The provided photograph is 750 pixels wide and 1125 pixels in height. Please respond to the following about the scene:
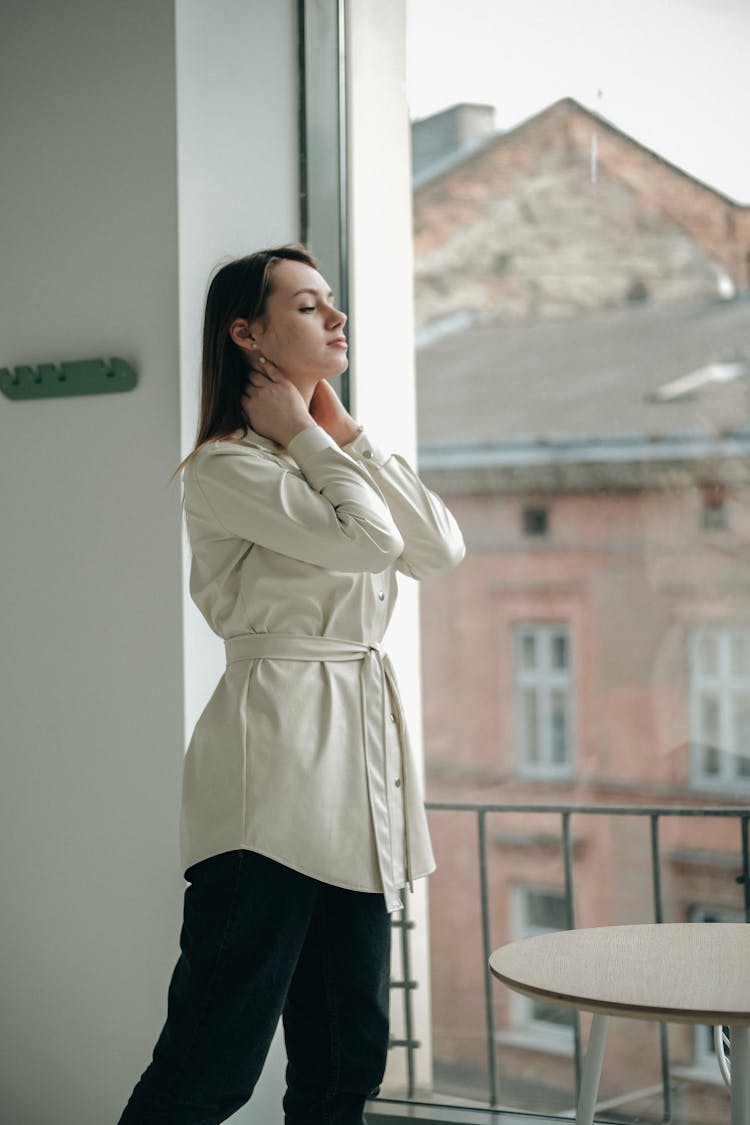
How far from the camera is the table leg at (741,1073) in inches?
49.1

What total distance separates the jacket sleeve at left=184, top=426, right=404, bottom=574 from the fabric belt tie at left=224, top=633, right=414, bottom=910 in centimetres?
12

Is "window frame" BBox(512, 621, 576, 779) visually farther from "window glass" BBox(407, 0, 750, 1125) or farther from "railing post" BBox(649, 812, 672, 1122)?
"railing post" BBox(649, 812, 672, 1122)

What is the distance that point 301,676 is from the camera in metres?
1.60

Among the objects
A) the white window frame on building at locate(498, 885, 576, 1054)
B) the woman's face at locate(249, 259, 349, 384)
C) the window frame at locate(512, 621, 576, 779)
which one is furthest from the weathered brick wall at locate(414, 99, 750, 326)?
the white window frame on building at locate(498, 885, 576, 1054)

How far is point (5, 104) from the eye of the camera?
2.25m

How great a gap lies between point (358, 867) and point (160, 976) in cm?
74

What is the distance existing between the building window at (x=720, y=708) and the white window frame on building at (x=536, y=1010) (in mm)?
383

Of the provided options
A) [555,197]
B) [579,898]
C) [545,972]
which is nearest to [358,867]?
[545,972]

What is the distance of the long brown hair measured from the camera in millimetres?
1710

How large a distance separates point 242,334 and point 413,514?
348 mm

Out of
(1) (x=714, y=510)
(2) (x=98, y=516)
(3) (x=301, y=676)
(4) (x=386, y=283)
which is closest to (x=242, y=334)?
(3) (x=301, y=676)

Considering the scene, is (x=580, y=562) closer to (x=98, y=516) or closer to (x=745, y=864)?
(x=745, y=864)

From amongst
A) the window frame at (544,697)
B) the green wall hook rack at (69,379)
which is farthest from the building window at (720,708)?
the green wall hook rack at (69,379)

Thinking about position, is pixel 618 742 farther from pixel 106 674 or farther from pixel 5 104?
pixel 5 104
